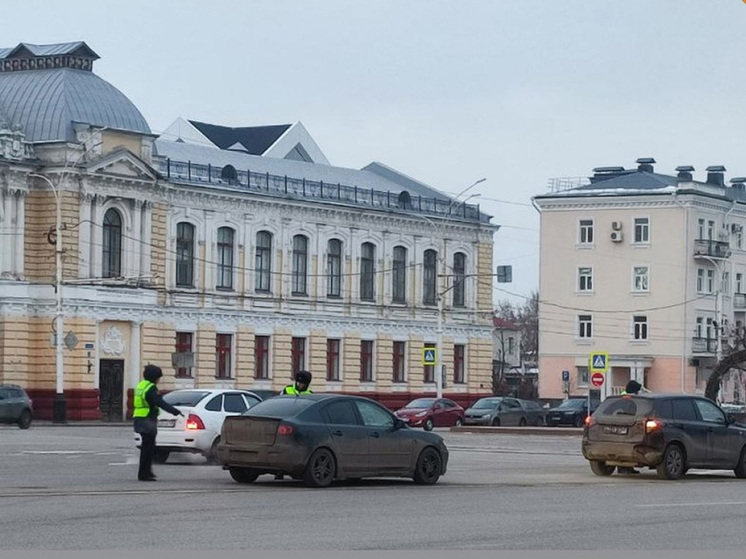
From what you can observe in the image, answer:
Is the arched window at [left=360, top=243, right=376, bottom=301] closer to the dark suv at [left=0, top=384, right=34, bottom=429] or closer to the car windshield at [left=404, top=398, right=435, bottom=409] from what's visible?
the car windshield at [left=404, top=398, right=435, bottom=409]

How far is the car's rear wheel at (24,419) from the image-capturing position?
59.4 m

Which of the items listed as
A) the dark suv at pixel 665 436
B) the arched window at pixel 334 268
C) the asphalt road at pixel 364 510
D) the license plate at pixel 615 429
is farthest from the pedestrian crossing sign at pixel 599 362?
the license plate at pixel 615 429

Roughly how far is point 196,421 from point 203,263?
143 ft

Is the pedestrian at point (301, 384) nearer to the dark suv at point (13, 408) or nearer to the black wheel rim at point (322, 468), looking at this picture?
the black wheel rim at point (322, 468)

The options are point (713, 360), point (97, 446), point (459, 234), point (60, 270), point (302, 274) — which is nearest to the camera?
point (97, 446)

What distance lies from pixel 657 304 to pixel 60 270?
4055 cm

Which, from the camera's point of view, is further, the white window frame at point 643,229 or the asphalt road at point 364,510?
the white window frame at point 643,229

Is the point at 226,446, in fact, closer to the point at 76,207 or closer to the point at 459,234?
the point at 76,207

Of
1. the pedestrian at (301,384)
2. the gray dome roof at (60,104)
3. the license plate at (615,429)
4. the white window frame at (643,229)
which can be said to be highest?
the gray dome roof at (60,104)

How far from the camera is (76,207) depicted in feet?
234

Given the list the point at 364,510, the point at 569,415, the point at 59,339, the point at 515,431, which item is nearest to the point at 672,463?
the point at 364,510

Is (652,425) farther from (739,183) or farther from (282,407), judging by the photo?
(739,183)

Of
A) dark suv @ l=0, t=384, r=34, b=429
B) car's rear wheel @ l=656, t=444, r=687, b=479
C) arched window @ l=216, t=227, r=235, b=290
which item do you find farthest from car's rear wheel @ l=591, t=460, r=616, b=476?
arched window @ l=216, t=227, r=235, b=290

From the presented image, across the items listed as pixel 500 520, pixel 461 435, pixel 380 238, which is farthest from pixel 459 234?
pixel 500 520
